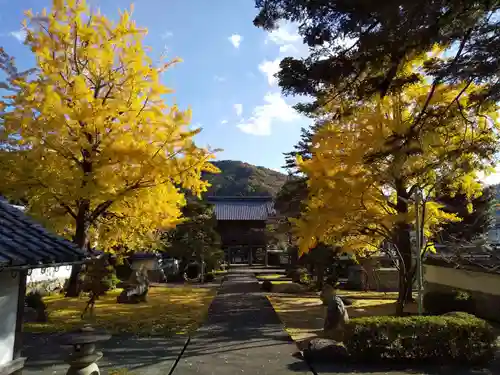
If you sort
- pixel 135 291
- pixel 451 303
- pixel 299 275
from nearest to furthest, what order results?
pixel 451 303, pixel 135 291, pixel 299 275

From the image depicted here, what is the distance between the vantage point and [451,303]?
11.2 meters

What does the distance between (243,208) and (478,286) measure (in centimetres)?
3040

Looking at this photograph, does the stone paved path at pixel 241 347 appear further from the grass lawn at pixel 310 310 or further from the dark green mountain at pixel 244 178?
the dark green mountain at pixel 244 178

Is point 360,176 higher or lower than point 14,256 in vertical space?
higher

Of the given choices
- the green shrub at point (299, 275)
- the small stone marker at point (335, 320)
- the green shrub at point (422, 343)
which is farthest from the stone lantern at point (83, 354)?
the green shrub at point (299, 275)

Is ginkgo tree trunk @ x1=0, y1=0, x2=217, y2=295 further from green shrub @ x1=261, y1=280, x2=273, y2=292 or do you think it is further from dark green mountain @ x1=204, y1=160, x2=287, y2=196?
dark green mountain @ x1=204, y1=160, x2=287, y2=196

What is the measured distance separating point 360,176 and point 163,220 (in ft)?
19.2

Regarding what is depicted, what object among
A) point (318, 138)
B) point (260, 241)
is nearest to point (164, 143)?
point (318, 138)

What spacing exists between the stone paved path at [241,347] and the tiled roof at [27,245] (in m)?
2.74

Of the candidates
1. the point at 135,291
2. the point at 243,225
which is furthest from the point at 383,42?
the point at 243,225

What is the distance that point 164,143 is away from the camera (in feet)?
33.6

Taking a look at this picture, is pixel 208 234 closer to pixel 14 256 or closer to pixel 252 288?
pixel 252 288

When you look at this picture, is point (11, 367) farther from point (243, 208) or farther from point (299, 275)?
point (243, 208)

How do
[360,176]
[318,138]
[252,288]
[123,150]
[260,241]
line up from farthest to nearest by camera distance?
[260,241]
[252,288]
[318,138]
[360,176]
[123,150]
